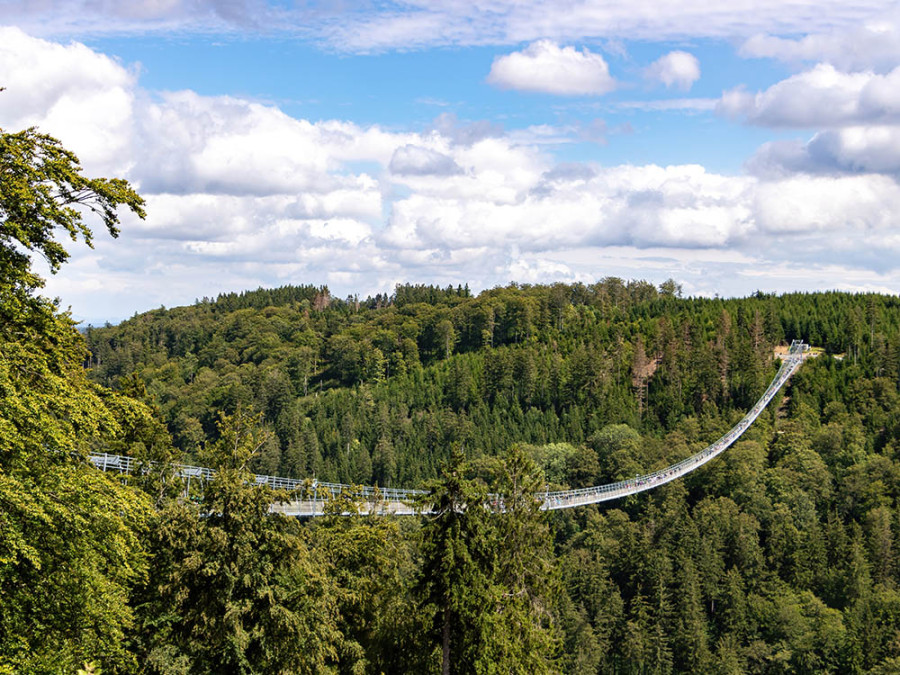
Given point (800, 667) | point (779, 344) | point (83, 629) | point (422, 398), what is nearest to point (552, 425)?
point (422, 398)

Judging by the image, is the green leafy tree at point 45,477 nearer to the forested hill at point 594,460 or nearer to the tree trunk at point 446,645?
the forested hill at point 594,460

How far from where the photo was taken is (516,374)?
4747 inches

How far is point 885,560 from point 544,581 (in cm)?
5675

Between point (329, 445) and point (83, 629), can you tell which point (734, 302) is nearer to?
point (329, 445)

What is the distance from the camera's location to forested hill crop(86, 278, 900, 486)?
337 feet

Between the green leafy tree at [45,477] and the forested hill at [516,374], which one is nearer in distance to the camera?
the green leafy tree at [45,477]

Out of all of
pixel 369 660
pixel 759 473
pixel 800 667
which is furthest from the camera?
pixel 759 473

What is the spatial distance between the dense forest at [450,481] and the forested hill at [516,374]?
54 centimetres

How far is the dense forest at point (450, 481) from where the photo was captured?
12.8 metres

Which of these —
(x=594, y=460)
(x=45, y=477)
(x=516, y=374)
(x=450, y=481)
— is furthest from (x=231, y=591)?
(x=516, y=374)

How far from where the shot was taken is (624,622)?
66.9 meters

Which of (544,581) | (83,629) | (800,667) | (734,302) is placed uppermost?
(734,302)

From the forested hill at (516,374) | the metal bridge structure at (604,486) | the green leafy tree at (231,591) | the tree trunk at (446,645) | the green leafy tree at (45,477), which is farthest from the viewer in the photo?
→ the forested hill at (516,374)

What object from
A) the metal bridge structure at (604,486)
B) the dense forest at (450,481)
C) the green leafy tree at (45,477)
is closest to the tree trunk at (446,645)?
the dense forest at (450,481)
